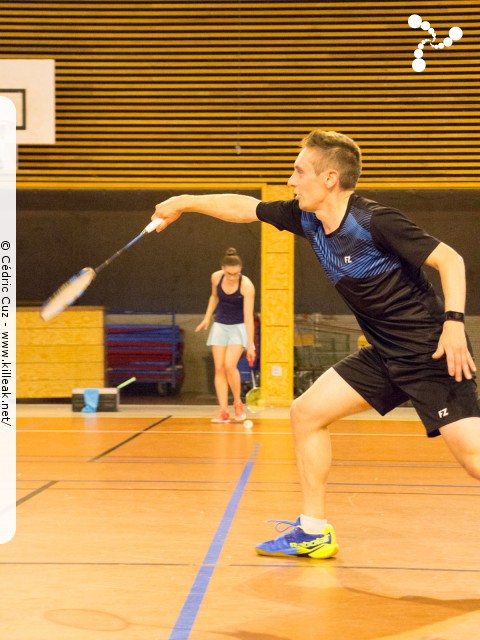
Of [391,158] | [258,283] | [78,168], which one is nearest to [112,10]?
[78,168]

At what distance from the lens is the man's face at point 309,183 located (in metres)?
3.64

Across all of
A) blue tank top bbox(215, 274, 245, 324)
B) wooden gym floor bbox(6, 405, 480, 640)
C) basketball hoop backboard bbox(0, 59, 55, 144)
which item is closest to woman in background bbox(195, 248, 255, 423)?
blue tank top bbox(215, 274, 245, 324)

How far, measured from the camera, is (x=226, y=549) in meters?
4.16

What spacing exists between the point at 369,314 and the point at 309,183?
0.59 metres

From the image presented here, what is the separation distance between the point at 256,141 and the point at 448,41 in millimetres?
2993

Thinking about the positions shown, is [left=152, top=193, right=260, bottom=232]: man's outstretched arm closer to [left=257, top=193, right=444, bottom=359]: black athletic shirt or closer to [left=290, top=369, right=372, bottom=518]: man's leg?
[left=257, top=193, right=444, bottom=359]: black athletic shirt

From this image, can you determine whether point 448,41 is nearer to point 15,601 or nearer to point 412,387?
point 412,387

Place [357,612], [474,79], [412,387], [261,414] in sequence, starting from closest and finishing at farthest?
[357,612] < [412,387] < [261,414] < [474,79]

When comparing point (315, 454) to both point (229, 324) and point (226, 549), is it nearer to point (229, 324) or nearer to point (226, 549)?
A: point (226, 549)

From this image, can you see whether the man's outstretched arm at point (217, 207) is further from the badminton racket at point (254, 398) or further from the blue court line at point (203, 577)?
the badminton racket at point (254, 398)

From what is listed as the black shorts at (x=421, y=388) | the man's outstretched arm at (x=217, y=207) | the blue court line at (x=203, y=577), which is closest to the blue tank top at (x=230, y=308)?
the blue court line at (x=203, y=577)

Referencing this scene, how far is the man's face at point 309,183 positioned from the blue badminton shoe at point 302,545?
1477 millimetres

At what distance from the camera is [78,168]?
39.8 ft

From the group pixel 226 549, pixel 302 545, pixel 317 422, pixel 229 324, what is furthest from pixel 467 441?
pixel 229 324
